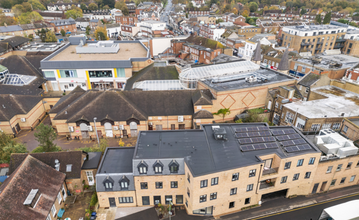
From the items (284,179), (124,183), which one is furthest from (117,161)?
(284,179)

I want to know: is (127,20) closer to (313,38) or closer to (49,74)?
(49,74)

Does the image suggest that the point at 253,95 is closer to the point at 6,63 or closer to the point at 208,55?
the point at 208,55

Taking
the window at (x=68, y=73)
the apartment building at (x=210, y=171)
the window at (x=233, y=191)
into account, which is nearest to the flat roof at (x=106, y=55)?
the window at (x=68, y=73)

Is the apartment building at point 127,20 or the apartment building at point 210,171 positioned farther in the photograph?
the apartment building at point 127,20

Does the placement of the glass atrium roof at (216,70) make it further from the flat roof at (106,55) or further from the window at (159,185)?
the window at (159,185)

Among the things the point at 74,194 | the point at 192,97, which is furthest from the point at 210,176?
the point at 192,97

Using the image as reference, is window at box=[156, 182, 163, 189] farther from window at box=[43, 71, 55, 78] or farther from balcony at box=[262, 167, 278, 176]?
window at box=[43, 71, 55, 78]
